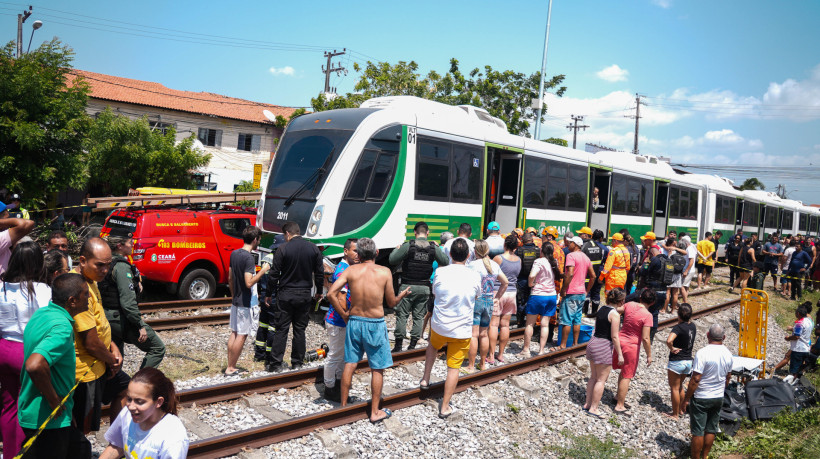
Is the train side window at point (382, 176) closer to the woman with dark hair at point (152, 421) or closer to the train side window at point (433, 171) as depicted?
the train side window at point (433, 171)

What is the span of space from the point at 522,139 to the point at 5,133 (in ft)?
41.6

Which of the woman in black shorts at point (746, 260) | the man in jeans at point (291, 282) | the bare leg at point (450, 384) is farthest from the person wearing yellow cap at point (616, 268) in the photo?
the woman in black shorts at point (746, 260)

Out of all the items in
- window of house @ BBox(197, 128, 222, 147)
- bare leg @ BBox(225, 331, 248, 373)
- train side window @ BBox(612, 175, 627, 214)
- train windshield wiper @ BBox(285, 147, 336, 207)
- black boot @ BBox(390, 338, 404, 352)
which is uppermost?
window of house @ BBox(197, 128, 222, 147)

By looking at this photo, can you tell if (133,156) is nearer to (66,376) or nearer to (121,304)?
(121,304)

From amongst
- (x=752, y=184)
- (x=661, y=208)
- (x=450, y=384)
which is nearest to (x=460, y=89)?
(x=661, y=208)

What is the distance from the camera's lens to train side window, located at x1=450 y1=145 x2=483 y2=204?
11.1 meters

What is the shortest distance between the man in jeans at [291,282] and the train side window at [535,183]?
7220 mm

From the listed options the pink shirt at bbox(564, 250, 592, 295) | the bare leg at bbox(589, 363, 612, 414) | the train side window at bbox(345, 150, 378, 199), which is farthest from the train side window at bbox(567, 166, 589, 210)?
the bare leg at bbox(589, 363, 612, 414)

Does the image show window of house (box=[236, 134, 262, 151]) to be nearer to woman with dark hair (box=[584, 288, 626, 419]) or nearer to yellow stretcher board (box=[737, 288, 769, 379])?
yellow stretcher board (box=[737, 288, 769, 379])

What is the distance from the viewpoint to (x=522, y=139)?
511 inches

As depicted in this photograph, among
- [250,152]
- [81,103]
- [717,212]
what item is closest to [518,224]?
[81,103]

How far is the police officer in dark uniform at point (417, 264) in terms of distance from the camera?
7641 millimetres

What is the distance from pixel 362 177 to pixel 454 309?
162 inches

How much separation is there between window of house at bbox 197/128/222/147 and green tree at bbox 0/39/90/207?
16.7m
